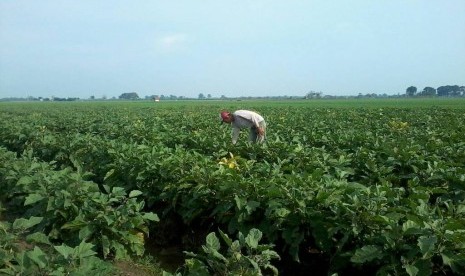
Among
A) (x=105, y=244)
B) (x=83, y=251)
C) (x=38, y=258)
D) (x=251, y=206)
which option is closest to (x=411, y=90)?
(x=251, y=206)

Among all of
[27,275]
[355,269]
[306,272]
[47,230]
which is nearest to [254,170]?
[306,272]

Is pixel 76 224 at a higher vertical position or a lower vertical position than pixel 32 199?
lower

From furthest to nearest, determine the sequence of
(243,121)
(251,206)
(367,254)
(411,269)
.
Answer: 1. (243,121)
2. (251,206)
3. (367,254)
4. (411,269)

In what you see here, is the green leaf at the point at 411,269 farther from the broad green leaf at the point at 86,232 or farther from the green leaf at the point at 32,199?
the green leaf at the point at 32,199

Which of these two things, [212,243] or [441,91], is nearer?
[212,243]

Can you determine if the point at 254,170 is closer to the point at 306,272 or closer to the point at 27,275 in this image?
the point at 306,272

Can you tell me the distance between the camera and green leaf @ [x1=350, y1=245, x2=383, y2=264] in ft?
10.6

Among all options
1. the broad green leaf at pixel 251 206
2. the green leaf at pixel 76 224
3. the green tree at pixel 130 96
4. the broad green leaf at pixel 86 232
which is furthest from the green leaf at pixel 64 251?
the green tree at pixel 130 96

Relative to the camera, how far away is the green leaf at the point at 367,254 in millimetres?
3227

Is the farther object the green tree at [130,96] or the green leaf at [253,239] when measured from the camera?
the green tree at [130,96]

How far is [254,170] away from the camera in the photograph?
5.51 m

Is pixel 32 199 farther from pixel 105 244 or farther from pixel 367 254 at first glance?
pixel 367 254

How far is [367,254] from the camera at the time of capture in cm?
324

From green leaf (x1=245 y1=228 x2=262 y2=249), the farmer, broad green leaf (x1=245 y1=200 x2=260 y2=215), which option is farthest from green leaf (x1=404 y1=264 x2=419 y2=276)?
the farmer
